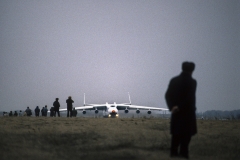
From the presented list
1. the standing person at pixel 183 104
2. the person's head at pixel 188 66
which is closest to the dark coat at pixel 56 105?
the standing person at pixel 183 104

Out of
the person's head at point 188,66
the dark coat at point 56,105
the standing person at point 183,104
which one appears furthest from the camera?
the dark coat at point 56,105

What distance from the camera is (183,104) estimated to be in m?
6.03

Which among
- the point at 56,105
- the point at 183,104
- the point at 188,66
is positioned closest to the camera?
the point at 183,104

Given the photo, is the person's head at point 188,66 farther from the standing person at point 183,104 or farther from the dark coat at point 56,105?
the dark coat at point 56,105

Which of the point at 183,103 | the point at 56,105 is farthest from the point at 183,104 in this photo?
the point at 56,105

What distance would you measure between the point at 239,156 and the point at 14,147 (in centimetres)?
411

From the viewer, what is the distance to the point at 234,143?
8.37 metres

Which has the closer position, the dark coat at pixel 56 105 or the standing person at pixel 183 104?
the standing person at pixel 183 104

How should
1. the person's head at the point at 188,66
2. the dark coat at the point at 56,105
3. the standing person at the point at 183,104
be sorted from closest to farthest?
the standing person at the point at 183,104, the person's head at the point at 188,66, the dark coat at the point at 56,105

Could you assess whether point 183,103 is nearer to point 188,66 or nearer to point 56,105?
point 188,66

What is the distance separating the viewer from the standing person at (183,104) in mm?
6031

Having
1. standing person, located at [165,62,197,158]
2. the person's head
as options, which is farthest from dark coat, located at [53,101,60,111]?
the person's head

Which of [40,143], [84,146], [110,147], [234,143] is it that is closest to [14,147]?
[40,143]

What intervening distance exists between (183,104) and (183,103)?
0.05ft
